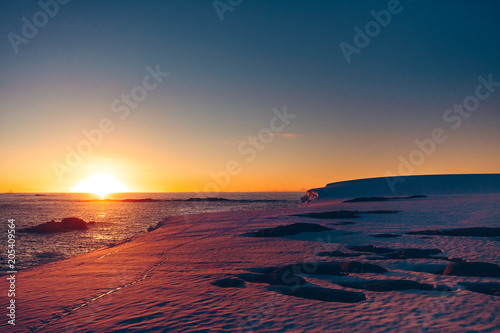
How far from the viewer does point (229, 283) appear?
12.7 metres

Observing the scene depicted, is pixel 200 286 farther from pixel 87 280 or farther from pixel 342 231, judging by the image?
pixel 342 231

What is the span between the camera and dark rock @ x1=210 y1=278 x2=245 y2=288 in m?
12.6

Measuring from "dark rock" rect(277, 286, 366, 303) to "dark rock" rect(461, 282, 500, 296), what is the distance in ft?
13.0

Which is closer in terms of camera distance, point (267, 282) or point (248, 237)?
point (267, 282)

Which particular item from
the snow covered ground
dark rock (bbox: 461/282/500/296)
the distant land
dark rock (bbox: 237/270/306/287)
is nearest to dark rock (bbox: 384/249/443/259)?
the snow covered ground

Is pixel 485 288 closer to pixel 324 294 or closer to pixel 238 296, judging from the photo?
pixel 324 294

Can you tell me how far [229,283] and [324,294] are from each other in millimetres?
3785

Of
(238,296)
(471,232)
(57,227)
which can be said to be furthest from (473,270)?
(57,227)

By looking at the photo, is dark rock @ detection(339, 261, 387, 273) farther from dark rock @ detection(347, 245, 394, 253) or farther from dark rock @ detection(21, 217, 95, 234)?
dark rock @ detection(21, 217, 95, 234)

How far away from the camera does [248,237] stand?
2531cm

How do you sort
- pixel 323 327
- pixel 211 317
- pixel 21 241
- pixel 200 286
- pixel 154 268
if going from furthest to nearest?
pixel 21 241 < pixel 154 268 < pixel 200 286 < pixel 211 317 < pixel 323 327

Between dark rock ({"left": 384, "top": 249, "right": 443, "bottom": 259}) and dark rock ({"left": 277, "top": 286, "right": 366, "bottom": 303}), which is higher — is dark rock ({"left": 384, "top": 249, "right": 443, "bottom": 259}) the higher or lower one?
the higher one

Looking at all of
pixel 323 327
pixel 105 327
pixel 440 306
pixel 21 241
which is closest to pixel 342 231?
pixel 440 306

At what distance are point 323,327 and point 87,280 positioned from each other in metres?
11.3
